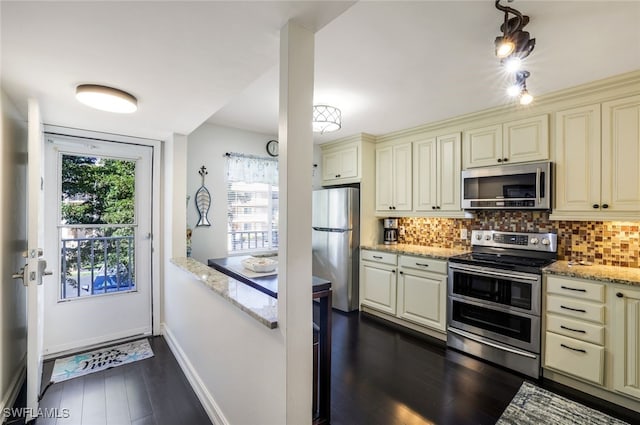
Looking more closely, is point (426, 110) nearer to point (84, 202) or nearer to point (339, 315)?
point (339, 315)

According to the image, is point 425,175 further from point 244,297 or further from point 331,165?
point 244,297

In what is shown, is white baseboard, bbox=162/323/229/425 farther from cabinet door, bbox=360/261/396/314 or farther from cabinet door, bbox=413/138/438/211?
cabinet door, bbox=413/138/438/211

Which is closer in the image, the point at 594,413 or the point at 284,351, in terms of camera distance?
the point at 284,351

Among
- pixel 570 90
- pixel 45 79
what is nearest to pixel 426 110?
pixel 570 90

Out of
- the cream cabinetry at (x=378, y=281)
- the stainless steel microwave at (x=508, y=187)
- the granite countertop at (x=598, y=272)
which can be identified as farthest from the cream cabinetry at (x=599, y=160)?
the cream cabinetry at (x=378, y=281)

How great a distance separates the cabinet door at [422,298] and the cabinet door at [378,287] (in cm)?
11

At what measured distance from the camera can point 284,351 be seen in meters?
1.18

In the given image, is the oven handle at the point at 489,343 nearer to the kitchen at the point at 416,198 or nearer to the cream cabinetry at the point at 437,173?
the kitchen at the point at 416,198

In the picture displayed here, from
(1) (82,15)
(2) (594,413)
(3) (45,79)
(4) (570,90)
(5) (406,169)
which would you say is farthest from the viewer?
(5) (406,169)

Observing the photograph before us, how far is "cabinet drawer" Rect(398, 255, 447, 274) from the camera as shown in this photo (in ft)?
9.68

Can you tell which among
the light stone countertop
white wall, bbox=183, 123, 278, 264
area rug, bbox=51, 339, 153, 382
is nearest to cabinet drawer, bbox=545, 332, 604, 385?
the light stone countertop

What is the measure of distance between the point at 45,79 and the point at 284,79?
5.20ft

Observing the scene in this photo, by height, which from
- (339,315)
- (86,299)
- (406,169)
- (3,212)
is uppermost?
(406,169)

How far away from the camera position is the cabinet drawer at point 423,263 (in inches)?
116
